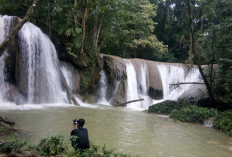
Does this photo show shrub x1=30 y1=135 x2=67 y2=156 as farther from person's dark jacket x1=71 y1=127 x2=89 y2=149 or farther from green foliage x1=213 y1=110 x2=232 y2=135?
green foliage x1=213 y1=110 x2=232 y2=135

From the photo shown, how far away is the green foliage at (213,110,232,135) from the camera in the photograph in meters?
9.15

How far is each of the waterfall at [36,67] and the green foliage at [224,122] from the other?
31.0ft

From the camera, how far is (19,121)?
764 cm

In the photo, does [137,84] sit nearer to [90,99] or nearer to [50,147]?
[90,99]

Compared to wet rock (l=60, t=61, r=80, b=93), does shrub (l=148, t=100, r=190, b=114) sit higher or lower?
lower

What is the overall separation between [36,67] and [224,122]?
37.3ft

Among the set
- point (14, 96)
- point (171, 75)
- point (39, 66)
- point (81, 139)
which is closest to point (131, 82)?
point (171, 75)

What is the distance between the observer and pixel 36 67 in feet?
45.9

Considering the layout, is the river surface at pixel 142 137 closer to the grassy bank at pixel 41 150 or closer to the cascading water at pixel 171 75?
the grassy bank at pixel 41 150

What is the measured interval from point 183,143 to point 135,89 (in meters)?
13.4

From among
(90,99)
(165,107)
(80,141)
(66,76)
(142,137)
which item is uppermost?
(66,76)

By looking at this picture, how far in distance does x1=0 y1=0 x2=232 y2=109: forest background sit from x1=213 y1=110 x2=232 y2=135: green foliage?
1.63 meters

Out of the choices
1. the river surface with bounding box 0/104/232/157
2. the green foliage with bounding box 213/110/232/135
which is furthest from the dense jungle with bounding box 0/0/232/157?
the river surface with bounding box 0/104/232/157

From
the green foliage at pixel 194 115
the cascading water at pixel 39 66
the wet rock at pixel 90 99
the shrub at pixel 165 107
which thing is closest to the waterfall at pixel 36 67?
the cascading water at pixel 39 66
